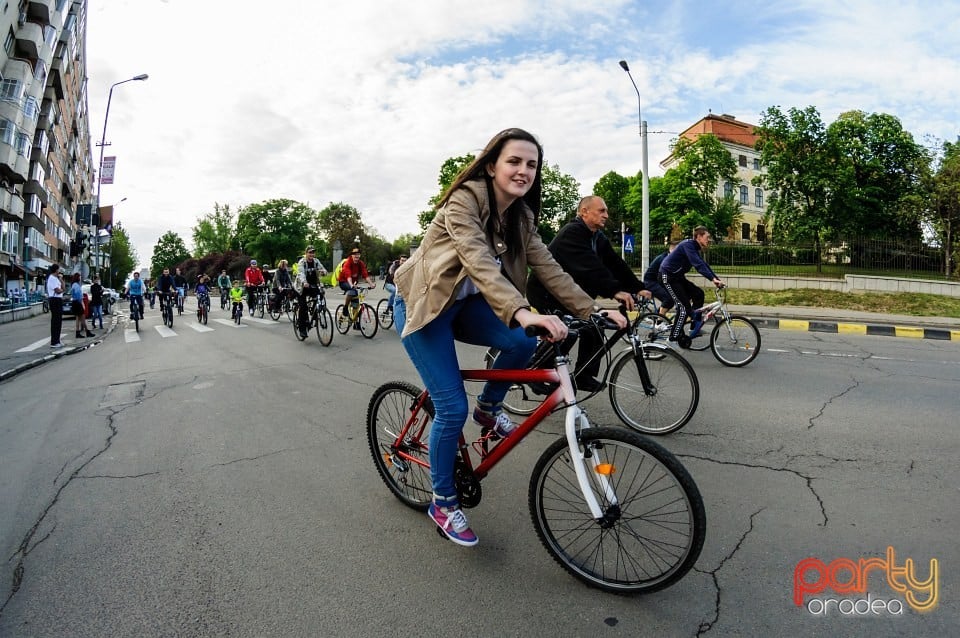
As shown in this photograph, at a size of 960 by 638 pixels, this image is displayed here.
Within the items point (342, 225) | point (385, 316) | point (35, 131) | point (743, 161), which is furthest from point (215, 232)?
point (385, 316)

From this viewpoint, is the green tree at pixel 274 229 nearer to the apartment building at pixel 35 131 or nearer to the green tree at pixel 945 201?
the apartment building at pixel 35 131

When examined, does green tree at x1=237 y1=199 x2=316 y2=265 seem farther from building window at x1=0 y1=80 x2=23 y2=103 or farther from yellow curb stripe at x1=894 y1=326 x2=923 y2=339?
yellow curb stripe at x1=894 y1=326 x2=923 y2=339

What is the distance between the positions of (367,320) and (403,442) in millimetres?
9070

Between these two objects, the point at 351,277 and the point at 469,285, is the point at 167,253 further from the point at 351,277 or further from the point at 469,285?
the point at 469,285

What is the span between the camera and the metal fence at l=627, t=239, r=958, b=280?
21.1 m

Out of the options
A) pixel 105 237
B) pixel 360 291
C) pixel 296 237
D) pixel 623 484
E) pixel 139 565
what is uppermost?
pixel 296 237

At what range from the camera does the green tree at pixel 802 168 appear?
1320 inches

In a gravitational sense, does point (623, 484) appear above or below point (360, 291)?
below

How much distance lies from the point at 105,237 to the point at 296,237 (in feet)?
194

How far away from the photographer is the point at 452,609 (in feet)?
7.63

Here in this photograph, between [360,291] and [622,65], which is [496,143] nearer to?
[360,291]

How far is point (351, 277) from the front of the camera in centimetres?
1255

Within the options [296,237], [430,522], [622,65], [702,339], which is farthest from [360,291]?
[296,237]

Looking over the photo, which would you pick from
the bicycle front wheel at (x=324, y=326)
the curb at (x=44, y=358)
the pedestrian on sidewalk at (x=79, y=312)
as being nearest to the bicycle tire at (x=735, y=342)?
the bicycle front wheel at (x=324, y=326)
